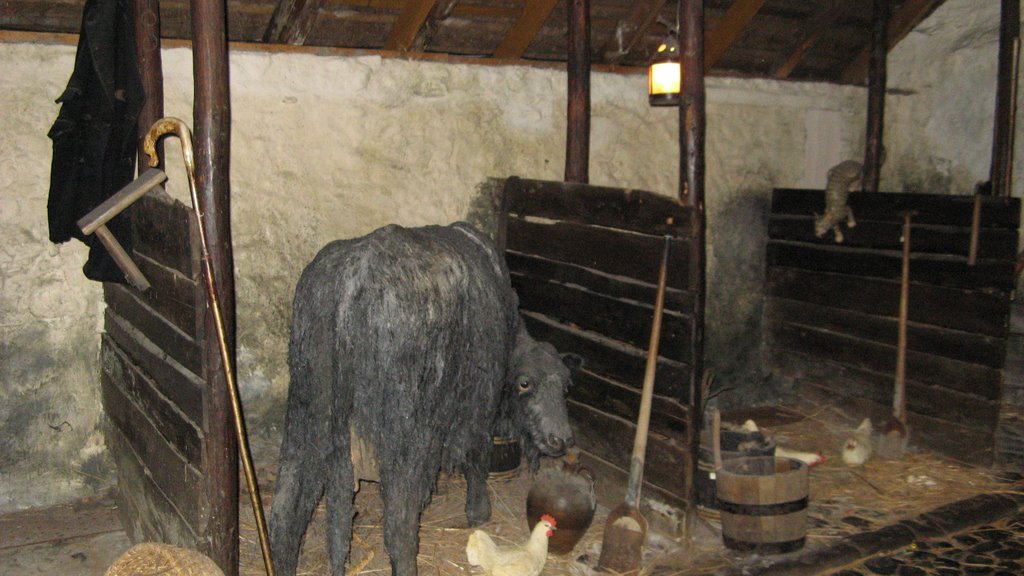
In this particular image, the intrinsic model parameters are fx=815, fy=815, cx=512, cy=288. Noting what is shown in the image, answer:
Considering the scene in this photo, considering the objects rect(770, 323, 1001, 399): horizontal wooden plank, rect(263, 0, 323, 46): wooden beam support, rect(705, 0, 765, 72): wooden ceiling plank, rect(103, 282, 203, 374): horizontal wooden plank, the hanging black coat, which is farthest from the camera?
rect(705, 0, 765, 72): wooden ceiling plank

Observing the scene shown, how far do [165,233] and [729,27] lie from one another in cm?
419

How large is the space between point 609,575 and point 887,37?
187 inches

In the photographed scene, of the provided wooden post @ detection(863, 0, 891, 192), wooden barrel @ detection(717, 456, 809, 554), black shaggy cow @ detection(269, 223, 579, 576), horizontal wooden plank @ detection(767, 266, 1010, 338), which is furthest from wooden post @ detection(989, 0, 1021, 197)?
black shaggy cow @ detection(269, 223, 579, 576)

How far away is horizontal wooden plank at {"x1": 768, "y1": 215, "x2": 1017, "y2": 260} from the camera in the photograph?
16.0ft

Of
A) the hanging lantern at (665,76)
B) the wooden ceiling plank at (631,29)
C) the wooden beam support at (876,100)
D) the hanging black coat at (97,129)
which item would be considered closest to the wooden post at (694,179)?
the hanging lantern at (665,76)

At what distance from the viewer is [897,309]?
5.49 metres

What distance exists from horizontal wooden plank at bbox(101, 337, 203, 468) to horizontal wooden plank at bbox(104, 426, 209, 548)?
87 mm

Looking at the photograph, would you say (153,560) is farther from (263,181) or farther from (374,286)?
(263,181)

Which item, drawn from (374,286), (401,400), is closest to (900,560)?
(401,400)

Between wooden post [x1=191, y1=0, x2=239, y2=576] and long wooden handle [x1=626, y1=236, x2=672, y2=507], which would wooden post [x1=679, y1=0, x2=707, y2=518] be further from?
wooden post [x1=191, y1=0, x2=239, y2=576]

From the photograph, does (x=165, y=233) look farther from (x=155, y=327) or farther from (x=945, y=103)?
(x=945, y=103)

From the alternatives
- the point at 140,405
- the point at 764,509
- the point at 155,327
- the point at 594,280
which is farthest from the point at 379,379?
the point at 764,509

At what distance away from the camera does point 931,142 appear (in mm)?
6793

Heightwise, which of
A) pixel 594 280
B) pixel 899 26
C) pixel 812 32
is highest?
pixel 899 26
